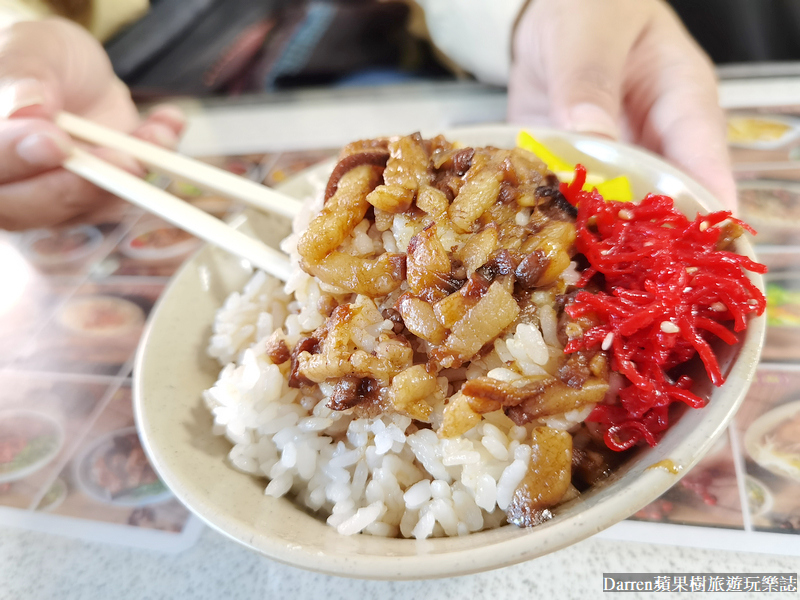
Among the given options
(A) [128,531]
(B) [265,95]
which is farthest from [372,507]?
(B) [265,95]

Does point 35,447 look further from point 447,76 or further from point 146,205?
point 447,76

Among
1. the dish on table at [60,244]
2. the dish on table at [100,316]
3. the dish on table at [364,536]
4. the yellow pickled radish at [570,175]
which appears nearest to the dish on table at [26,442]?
the dish on table at [100,316]

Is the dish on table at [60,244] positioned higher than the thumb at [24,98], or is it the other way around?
the thumb at [24,98]

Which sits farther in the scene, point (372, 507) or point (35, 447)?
point (35, 447)

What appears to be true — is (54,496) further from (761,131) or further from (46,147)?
(761,131)

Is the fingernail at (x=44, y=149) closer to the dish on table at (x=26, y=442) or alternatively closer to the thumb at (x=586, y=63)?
the dish on table at (x=26, y=442)

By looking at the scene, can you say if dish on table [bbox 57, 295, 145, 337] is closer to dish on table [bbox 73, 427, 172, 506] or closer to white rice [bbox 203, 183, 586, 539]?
dish on table [bbox 73, 427, 172, 506]

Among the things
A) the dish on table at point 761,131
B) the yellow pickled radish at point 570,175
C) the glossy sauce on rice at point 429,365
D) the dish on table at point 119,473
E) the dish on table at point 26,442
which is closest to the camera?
the glossy sauce on rice at point 429,365
